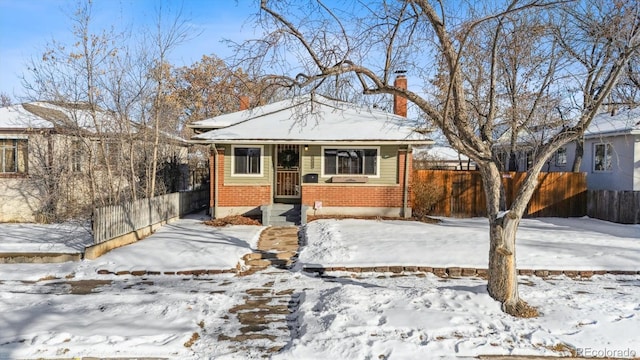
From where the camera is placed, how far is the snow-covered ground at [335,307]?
4480 millimetres

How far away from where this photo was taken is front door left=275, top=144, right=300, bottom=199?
14.6 m

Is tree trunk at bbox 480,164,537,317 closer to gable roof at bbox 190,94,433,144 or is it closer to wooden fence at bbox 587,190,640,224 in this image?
gable roof at bbox 190,94,433,144

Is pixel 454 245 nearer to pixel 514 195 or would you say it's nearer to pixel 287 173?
pixel 287 173

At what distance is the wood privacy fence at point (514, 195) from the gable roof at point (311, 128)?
2561 mm

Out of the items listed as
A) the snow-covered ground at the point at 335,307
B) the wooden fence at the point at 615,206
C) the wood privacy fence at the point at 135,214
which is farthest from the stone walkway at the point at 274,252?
the wooden fence at the point at 615,206

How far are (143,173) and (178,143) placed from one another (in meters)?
2.67

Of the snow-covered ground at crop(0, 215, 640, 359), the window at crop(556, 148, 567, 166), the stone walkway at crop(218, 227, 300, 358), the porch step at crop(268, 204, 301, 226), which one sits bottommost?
the stone walkway at crop(218, 227, 300, 358)

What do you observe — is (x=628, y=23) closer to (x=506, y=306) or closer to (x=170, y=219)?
(x=506, y=306)

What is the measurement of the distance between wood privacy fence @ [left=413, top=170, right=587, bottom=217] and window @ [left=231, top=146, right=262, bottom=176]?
6.34m

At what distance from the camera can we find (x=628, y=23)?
6051 mm

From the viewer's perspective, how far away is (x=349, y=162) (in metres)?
14.1

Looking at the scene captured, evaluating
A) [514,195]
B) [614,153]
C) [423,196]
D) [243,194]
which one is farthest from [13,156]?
[614,153]

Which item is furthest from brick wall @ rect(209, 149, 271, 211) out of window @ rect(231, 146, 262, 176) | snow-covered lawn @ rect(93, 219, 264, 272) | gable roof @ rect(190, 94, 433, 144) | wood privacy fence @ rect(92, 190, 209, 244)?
snow-covered lawn @ rect(93, 219, 264, 272)

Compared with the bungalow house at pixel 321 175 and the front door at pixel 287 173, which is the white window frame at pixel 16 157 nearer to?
the bungalow house at pixel 321 175
